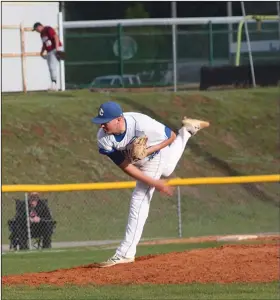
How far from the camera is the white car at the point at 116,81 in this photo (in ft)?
95.3

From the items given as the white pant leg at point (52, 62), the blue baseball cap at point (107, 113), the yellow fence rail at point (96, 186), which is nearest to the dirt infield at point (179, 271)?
the blue baseball cap at point (107, 113)

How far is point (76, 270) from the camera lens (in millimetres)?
10805

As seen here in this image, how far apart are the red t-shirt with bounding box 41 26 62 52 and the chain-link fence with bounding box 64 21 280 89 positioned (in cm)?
411

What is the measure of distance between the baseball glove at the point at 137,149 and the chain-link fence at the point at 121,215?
6984 mm

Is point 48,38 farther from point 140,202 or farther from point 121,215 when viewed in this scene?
point 140,202

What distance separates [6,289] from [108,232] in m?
8.97

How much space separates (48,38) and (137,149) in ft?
51.0

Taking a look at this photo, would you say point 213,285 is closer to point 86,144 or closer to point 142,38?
point 86,144

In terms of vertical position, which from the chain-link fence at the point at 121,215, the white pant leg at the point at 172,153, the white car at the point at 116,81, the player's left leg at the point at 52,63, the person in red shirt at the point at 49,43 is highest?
the person in red shirt at the point at 49,43

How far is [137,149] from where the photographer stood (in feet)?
32.4

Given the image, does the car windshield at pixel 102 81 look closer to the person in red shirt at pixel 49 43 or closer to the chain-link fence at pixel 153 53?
the chain-link fence at pixel 153 53

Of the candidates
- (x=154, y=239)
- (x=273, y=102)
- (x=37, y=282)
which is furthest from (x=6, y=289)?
(x=273, y=102)

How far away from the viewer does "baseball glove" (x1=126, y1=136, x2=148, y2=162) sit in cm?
988

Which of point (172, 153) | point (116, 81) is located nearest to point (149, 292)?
point (172, 153)
